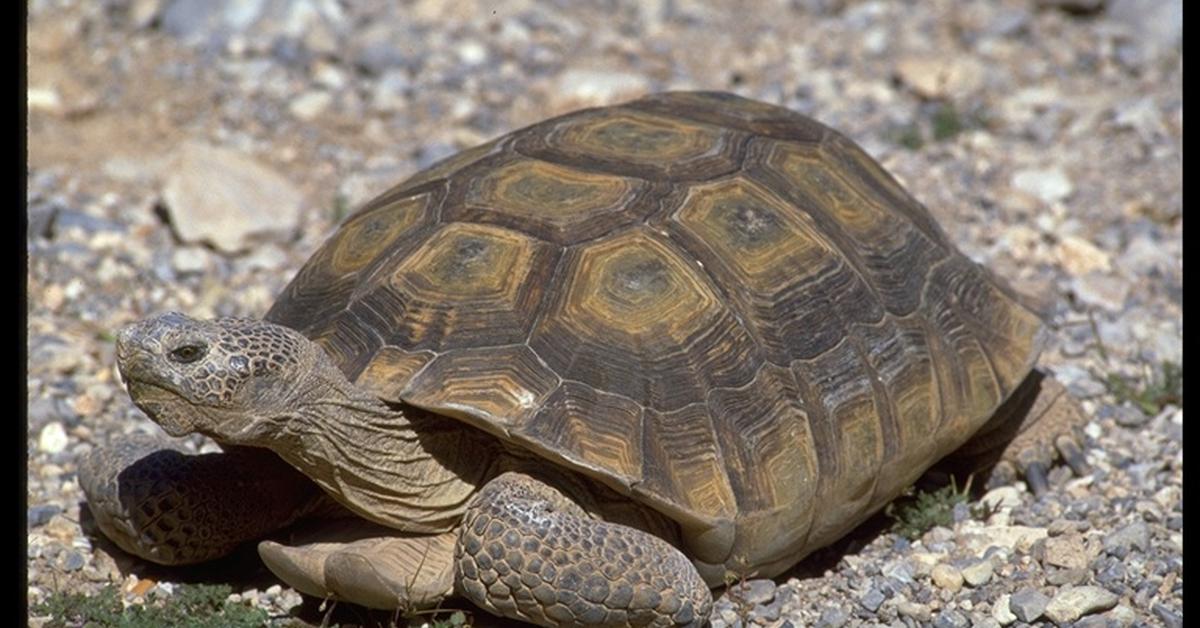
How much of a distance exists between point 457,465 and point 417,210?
784 mm

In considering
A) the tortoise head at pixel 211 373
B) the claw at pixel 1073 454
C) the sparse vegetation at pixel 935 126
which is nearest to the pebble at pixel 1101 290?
the claw at pixel 1073 454

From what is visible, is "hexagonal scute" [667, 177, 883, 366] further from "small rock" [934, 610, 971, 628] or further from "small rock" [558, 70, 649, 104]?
"small rock" [558, 70, 649, 104]

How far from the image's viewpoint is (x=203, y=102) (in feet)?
25.4

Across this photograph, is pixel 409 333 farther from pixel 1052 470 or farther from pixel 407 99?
pixel 407 99

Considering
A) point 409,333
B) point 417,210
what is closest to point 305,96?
point 417,210

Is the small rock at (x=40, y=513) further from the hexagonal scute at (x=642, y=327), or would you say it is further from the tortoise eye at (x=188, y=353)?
the hexagonal scute at (x=642, y=327)

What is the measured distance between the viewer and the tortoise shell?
379 centimetres

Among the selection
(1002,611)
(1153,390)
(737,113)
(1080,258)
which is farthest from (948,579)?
(1080,258)

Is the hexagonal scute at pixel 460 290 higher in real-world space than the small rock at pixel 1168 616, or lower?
higher

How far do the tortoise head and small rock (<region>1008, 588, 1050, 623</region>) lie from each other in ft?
6.55

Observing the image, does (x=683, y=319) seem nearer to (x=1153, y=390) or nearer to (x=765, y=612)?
(x=765, y=612)

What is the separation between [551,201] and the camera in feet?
13.5

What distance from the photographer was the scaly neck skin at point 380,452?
3719mm

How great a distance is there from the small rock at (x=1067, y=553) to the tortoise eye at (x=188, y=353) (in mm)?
2425
